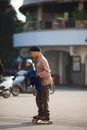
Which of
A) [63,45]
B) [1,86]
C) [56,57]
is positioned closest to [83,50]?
[63,45]

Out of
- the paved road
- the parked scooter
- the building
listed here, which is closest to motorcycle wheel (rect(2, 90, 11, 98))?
the parked scooter

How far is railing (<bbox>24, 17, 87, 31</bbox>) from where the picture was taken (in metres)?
43.1

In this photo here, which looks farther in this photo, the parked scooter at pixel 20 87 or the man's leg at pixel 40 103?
the parked scooter at pixel 20 87

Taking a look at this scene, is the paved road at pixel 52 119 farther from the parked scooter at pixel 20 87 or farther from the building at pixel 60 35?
the building at pixel 60 35

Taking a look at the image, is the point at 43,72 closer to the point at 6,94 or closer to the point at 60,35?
the point at 6,94

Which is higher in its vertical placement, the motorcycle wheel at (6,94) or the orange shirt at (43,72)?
the orange shirt at (43,72)

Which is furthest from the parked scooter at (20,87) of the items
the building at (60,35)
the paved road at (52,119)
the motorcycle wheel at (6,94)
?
the building at (60,35)

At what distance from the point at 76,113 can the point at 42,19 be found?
1217 inches

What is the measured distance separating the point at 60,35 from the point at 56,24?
46.0 inches

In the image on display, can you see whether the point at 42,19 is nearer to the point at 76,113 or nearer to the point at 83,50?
the point at 83,50

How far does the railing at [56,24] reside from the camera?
1698 inches

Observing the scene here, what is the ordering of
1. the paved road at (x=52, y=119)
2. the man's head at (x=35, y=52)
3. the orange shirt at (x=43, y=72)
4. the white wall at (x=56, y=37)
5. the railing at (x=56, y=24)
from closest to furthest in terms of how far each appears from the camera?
the paved road at (x=52, y=119) → the orange shirt at (x=43, y=72) → the man's head at (x=35, y=52) → the white wall at (x=56, y=37) → the railing at (x=56, y=24)

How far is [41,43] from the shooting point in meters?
44.6

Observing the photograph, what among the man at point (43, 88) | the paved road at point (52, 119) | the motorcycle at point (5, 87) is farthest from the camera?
the motorcycle at point (5, 87)
